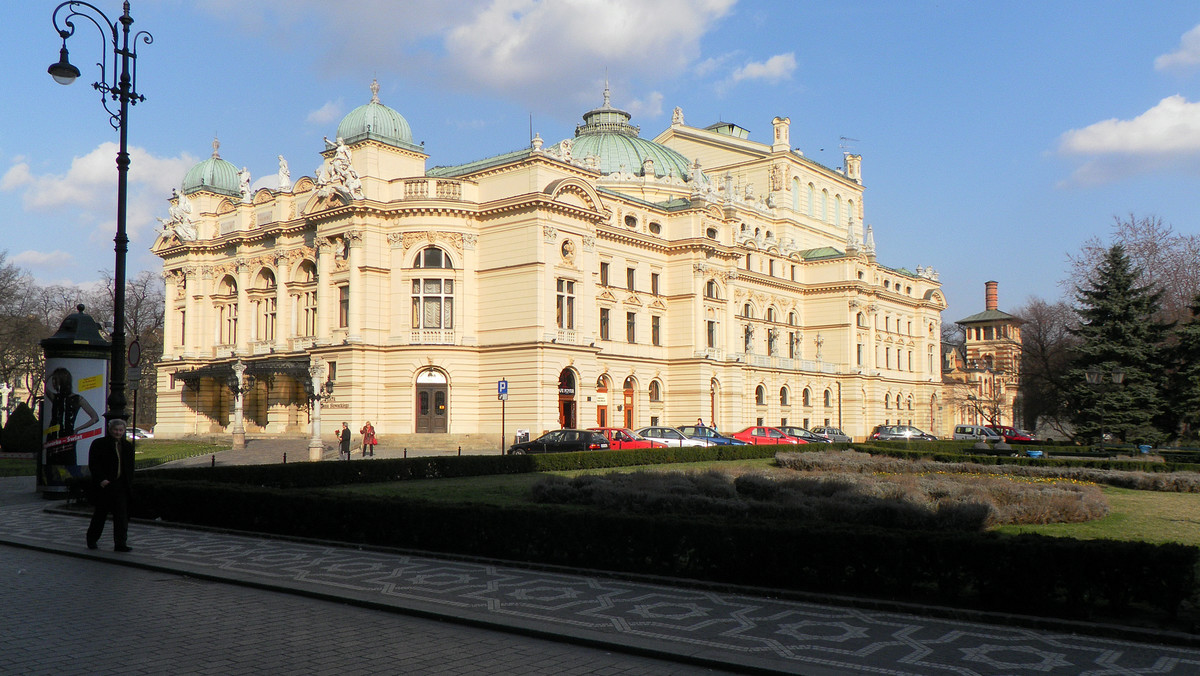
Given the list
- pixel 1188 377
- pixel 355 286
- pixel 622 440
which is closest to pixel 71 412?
pixel 622 440

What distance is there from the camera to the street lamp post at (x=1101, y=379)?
4053 centimetres

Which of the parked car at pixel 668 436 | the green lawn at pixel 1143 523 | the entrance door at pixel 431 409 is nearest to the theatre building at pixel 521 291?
the entrance door at pixel 431 409

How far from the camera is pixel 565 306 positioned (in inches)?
2104

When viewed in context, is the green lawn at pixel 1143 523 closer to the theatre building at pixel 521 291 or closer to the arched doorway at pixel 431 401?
the theatre building at pixel 521 291

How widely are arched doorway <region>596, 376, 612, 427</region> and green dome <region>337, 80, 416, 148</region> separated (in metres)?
19.2

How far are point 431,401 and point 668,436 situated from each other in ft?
46.4

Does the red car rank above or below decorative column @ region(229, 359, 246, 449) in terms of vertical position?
below

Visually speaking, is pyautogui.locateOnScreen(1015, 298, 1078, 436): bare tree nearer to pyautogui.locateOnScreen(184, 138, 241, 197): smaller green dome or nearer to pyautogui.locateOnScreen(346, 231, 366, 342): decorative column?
pyautogui.locateOnScreen(346, 231, 366, 342): decorative column

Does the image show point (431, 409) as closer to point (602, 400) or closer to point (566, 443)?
point (602, 400)

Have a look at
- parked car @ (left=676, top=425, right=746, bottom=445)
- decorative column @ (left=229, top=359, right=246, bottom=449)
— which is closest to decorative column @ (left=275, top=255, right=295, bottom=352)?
decorative column @ (left=229, top=359, right=246, bottom=449)

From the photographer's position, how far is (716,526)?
12461 mm

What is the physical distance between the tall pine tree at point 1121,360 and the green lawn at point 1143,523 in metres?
20.7

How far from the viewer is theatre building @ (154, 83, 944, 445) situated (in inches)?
2039

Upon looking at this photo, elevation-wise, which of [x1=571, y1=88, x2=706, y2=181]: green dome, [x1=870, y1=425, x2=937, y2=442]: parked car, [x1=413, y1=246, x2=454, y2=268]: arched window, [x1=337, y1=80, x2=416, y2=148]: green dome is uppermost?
[x1=571, y1=88, x2=706, y2=181]: green dome
